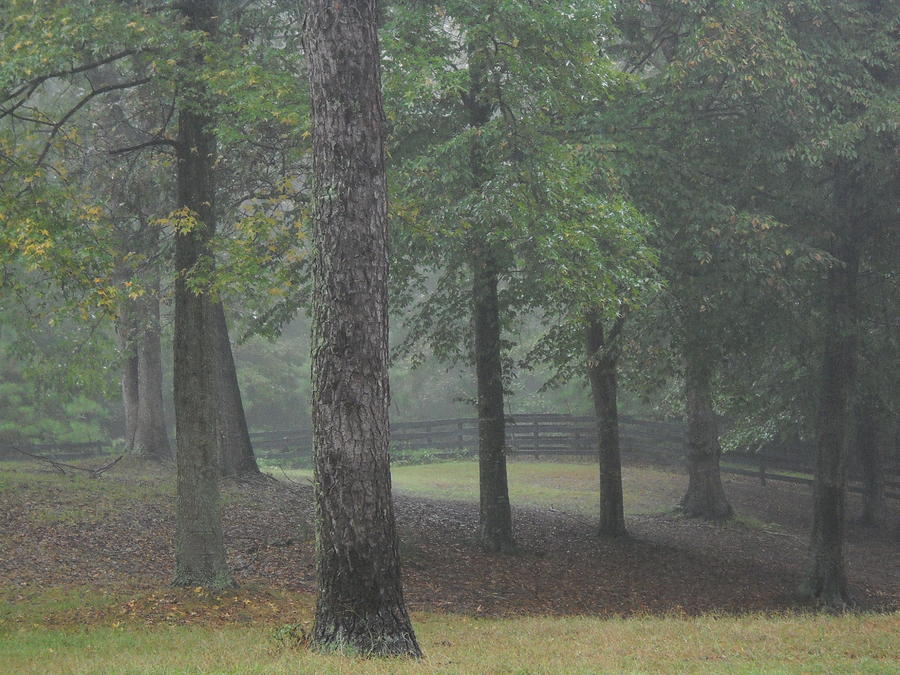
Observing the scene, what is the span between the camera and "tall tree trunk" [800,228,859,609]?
511 inches

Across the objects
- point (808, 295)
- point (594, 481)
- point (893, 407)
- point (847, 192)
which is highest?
point (847, 192)

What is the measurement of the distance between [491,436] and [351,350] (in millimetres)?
8761

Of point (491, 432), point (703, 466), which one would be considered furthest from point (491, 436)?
point (703, 466)

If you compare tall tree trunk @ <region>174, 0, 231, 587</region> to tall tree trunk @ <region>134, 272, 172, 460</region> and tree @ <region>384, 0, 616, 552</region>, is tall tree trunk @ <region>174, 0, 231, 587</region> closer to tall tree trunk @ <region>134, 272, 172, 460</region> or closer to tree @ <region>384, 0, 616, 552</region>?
tree @ <region>384, 0, 616, 552</region>

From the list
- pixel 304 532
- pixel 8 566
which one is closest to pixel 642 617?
pixel 304 532

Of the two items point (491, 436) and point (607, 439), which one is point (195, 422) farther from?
point (607, 439)

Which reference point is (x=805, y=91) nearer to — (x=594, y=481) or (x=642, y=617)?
(x=642, y=617)

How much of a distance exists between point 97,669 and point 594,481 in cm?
2225

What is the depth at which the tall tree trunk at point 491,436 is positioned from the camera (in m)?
14.8

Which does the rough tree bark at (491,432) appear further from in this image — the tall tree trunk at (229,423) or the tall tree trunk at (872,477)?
the tall tree trunk at (872,477)

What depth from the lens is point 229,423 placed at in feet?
60.7

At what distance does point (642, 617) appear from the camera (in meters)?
10.7

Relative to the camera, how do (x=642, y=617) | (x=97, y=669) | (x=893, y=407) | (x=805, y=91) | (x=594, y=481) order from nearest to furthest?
(x=97, y=669)
(x=642, y=617)
(x=805, y=91)
(x=893, y=407)
(x=594, y=481)

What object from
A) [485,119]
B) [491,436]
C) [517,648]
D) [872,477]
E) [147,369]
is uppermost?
[485,119]
